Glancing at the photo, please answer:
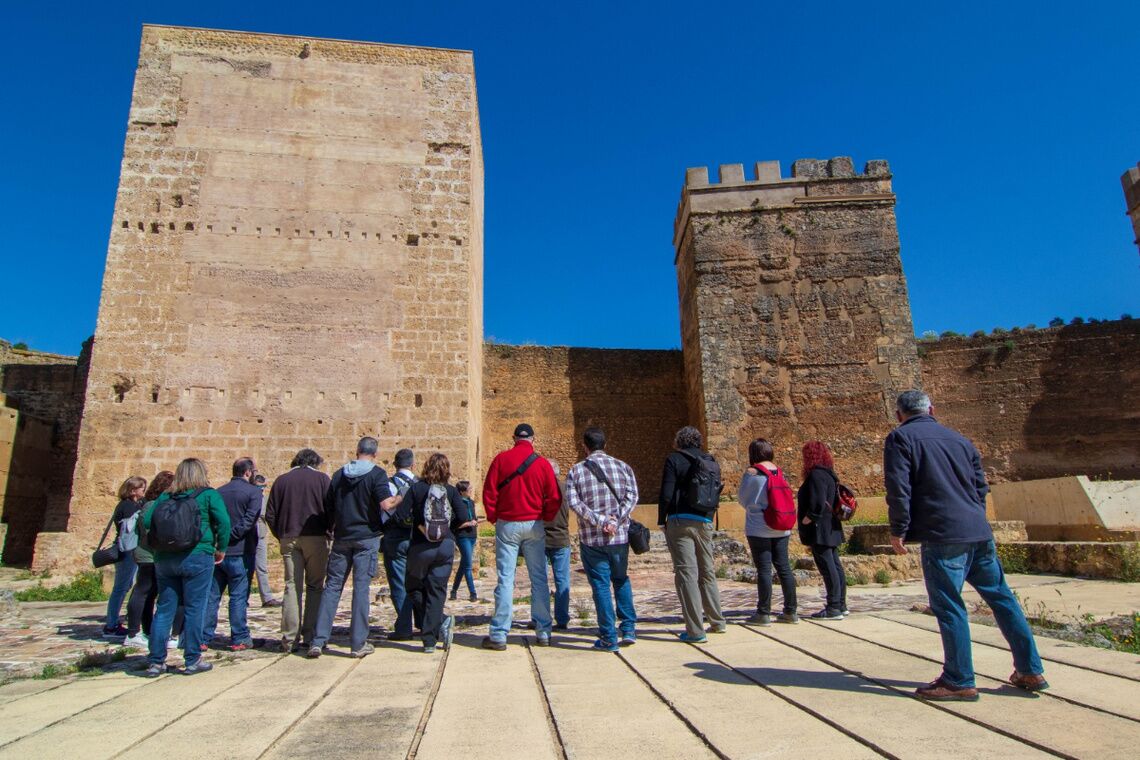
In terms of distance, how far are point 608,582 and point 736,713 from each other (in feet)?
6.01

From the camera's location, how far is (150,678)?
13.0ft

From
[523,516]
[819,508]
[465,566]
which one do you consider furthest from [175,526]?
[819,508]

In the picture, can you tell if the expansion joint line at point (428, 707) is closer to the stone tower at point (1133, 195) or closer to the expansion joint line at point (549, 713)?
the expansion joint line at point (549, 713)

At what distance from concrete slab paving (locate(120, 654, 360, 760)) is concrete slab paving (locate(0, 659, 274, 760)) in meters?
0.06

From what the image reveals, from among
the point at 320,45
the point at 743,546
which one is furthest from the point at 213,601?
the point at 320,45

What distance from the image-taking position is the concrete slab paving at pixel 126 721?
2.66 metres

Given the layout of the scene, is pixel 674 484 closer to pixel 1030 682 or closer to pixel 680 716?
pixel 680 716

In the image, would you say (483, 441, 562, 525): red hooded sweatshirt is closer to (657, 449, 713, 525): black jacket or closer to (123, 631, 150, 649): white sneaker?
(657, 449, 713, 525): black jacket

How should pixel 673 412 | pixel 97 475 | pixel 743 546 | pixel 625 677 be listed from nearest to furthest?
pixel 625 677 → pixel 97 475 → pixel 743 546 → pixel 673 412

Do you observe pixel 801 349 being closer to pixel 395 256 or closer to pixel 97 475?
pixel 395 256

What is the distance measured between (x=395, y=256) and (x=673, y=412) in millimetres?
7803

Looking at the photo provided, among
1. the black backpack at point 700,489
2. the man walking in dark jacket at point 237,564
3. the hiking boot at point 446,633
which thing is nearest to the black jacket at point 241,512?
the man walking in dark jacket at point 237,564

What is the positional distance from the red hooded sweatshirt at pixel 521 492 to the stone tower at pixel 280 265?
5.28 meters

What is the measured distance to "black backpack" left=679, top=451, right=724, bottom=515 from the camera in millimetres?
4664
